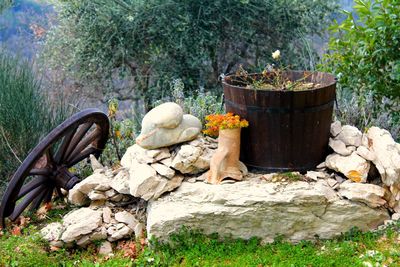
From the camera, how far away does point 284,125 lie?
132 inches

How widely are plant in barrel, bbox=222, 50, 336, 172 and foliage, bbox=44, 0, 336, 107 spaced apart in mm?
2606

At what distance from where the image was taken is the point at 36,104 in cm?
481

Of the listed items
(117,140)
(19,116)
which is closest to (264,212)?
(117,140)

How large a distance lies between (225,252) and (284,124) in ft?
3.64

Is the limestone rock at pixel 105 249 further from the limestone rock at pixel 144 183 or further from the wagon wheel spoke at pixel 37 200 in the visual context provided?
the wagon wheel spoke at pixel 37 200

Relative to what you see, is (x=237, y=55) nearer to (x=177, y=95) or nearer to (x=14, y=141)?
(x=177, y=95)

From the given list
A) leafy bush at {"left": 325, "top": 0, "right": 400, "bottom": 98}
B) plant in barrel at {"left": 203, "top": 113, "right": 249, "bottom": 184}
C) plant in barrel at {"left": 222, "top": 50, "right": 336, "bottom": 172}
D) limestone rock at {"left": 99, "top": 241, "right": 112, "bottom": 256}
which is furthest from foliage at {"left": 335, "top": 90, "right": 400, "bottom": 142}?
limestone rock at {"left": 99, "top": 241, "right": 112, "bottom": 256}

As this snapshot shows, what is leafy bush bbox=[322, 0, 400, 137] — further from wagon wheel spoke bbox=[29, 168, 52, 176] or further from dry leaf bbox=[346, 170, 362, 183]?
wagon wheel spoke bbox=[29, 168, 52, 176]

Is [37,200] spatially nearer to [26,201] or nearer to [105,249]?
[26,201]

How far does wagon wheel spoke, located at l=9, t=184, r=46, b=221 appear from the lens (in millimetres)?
3597

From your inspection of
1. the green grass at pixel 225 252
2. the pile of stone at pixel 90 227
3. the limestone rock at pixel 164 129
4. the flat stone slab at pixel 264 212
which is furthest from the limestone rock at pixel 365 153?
the pile of stone at pixel 90 227

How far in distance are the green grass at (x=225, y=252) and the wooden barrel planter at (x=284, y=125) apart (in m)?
0.68

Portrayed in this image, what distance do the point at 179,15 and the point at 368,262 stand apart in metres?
4.26

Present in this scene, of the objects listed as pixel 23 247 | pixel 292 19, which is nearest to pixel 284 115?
pixel 23 247
